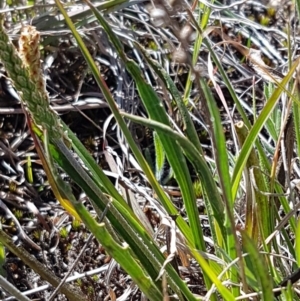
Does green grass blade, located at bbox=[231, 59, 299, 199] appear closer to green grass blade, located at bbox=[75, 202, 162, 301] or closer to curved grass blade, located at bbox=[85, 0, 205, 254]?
curved grass blade, located at bbox=[85, 0, 205, 254]

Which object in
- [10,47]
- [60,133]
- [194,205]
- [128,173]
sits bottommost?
[128,173]

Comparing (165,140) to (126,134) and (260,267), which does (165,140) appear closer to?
(126,134)

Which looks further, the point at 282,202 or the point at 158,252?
the point at 282,202

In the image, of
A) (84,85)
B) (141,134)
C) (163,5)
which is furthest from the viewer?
(84,85)

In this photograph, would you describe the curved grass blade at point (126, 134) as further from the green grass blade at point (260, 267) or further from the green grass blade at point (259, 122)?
the green grass blade at point (260, 267)

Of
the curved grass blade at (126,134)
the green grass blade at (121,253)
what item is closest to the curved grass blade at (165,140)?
the curved grass blade at (126,134)

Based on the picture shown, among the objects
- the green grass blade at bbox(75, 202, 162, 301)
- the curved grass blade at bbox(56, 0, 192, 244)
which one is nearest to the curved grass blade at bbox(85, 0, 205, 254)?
the curved grass blade at bbox(56, 0, 192, 244)

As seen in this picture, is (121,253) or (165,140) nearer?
(121,253)

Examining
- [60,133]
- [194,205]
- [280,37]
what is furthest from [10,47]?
[280,37]

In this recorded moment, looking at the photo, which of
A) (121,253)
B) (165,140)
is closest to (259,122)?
(165,140)

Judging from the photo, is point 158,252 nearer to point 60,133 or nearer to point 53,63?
point 60,133

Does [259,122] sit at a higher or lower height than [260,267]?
higher
